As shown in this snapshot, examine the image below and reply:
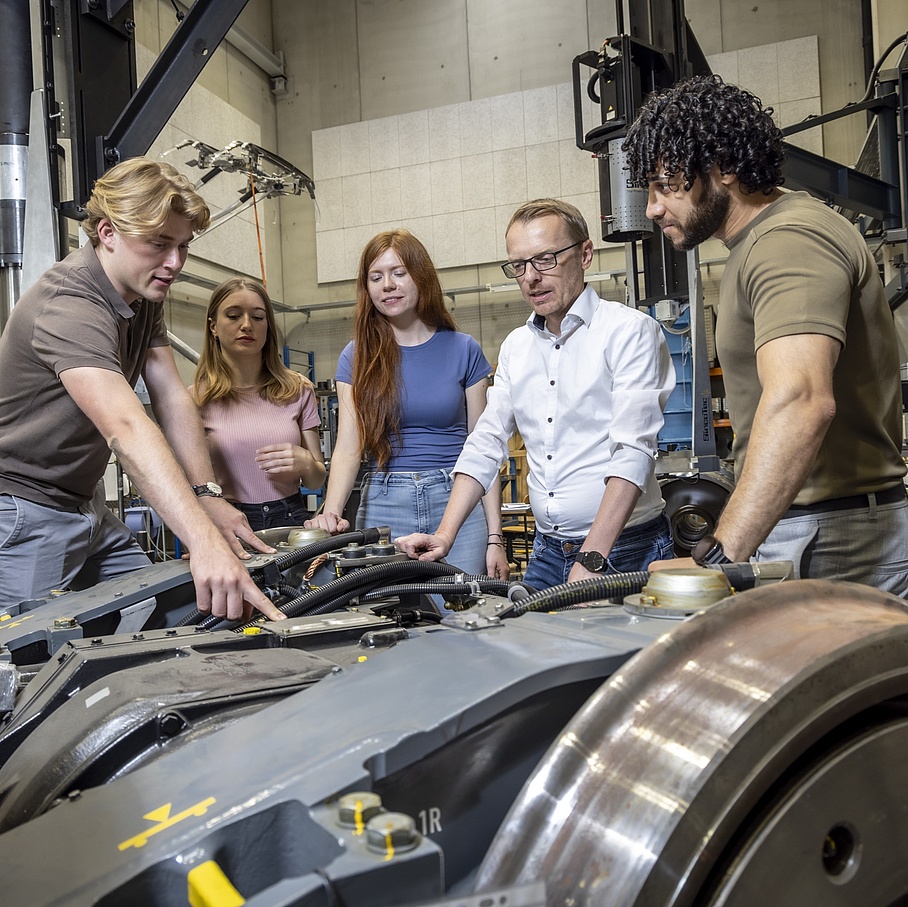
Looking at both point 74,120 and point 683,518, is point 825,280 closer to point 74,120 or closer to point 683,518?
point 74,120

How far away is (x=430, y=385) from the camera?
2.36m

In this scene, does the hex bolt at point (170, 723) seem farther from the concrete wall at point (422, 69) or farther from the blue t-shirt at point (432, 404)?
the concrete wall at point (422, 69)

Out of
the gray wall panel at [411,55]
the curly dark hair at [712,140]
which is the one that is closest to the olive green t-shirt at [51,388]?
the curly dark hair at [712,140]

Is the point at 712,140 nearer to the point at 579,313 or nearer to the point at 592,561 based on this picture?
the point at 579,313

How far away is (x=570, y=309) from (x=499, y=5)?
8567mm

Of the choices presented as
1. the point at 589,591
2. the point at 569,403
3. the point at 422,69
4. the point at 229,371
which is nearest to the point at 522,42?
the point at 422,69

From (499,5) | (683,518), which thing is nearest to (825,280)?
(683,518)

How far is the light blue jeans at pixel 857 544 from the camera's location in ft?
4.36

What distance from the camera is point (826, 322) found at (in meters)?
1.16

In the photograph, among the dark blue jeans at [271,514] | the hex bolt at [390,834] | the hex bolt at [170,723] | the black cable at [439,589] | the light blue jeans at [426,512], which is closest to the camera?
the hex bolt at [390,834]

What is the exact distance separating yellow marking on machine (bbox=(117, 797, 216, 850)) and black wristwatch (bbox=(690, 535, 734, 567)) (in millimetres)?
664

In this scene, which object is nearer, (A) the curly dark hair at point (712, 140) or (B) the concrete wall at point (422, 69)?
(A) the curly dark hair at point (712, 140)

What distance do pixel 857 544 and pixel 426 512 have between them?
1.20 metres

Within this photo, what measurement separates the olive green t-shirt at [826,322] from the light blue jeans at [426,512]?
100 centimetres
